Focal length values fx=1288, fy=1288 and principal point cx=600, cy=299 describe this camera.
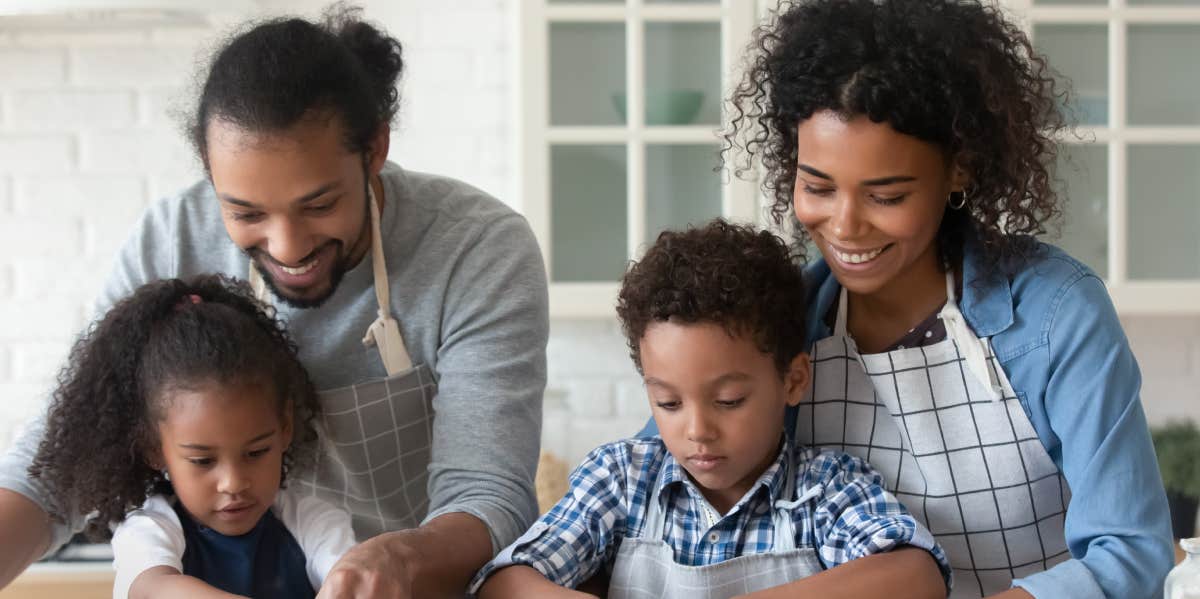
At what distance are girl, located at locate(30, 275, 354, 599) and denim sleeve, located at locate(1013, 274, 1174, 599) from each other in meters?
0.80

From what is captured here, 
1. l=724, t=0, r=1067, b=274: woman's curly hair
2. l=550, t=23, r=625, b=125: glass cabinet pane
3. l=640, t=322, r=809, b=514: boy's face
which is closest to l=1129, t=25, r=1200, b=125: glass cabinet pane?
l=550, t=23, r=625, b=125: glass cabinet pane

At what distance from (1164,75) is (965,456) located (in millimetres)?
1678

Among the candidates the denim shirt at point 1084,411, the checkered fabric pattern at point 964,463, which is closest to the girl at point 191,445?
the checkered fabric pattern at point 964,463

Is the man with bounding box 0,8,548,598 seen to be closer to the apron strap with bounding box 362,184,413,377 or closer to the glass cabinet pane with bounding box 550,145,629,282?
the apron strap with bounding box 362,184,413,377

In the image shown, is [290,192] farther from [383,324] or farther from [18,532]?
[18,532]

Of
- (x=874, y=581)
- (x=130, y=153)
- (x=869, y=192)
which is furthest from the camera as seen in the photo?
(x=130, y=153)

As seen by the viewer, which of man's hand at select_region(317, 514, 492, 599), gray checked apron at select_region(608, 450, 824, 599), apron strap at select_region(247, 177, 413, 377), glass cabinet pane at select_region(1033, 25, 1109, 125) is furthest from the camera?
glass cabinet pane at select_region(1033, 25, 1109, 125)

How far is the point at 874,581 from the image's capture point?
49.4 inches

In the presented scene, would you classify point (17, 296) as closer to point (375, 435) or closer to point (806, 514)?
point (375, 435)

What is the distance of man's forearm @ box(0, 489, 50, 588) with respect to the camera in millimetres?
1477

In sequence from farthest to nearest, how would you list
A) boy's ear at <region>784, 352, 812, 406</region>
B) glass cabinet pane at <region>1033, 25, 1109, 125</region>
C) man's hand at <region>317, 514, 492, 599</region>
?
glass cabinet pane at <region>1033, 25, 1109, 125</region> → boy's ear at <region>784, 352, 812, 406</region> → man's hand at <region>317, 514, 492, 599</region>

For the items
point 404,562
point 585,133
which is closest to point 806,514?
point 404,562

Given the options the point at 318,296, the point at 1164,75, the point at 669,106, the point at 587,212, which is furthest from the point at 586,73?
the point at 318,296

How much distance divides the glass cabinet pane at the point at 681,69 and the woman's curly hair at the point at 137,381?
4.66 feet
